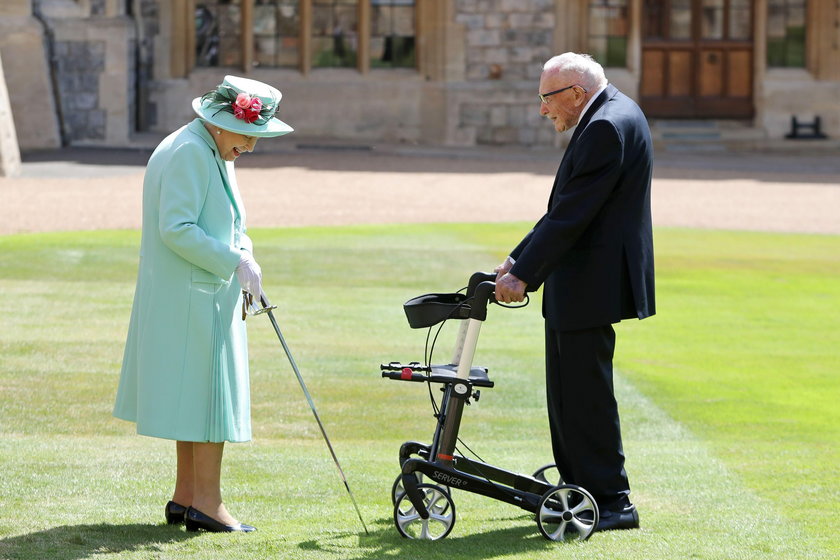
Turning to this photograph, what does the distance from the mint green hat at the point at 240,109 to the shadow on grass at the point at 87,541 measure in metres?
1.36

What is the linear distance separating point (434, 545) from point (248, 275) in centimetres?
106

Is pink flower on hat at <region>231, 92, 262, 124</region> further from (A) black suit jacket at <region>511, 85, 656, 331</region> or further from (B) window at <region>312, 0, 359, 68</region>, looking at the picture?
(B) window at <region>312, 0, 359, 68</region>

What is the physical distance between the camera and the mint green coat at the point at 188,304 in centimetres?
458

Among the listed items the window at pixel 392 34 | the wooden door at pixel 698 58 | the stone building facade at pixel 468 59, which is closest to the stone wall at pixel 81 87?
the stone building facade at pixel 468 59

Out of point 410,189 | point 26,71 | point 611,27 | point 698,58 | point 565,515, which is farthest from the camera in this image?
point 698,58

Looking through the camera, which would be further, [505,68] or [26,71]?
[505,68]

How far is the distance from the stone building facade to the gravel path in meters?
2.04

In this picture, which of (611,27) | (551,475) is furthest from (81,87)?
(551,475)

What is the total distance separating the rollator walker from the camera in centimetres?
458

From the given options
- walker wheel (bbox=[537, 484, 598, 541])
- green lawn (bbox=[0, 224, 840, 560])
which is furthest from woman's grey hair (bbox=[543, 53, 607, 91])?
green lawn (bbox=[0, 224, 840, 560])

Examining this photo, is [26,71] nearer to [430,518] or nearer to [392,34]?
[392,34]

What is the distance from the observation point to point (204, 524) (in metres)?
4.69

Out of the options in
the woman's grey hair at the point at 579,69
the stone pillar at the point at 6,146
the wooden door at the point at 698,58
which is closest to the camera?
the woman's grey hair at the point at 579,69

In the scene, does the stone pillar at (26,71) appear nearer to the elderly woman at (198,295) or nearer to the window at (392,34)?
the window at (392,34)
